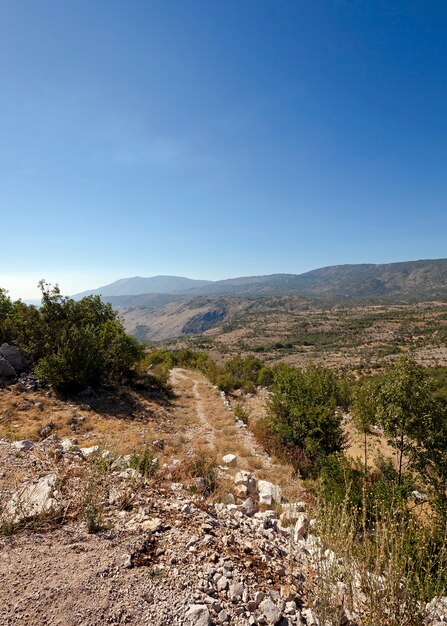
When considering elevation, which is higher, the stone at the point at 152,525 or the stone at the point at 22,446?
the stone at the point at 22,446

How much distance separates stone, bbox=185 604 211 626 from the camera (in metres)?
3.78

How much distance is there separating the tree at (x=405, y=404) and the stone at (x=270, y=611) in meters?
7.93

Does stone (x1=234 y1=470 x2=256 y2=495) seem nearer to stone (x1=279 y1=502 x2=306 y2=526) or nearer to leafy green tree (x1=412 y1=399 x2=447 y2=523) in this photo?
stone (x1=279 y1=502 x2=306 y2=526)

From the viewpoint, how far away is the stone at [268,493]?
8.05 metres

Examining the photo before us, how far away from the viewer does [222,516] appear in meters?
6.43

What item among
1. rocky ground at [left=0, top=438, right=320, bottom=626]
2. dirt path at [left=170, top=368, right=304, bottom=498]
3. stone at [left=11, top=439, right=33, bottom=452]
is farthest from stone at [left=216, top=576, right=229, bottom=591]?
stone at [left=11, top=439, right=33, bottom=452]

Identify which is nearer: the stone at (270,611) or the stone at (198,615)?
the stone at (198,615)

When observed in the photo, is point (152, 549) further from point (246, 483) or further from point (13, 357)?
point (13, 357)

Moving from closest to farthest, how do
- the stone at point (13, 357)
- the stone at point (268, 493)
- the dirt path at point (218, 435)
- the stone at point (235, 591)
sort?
the stone at point (235, 591) → the stone at point (268, 493) → the dirt path at point (218, 435) → the stone at point (13, 357)

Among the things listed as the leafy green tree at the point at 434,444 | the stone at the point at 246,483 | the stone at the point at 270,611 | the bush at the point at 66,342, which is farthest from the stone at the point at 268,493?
the bush at the point at 66,342

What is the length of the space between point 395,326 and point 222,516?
146 m

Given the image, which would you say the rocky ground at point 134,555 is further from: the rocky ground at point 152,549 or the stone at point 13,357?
the stone at point 13,357

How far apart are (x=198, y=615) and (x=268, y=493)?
491cm

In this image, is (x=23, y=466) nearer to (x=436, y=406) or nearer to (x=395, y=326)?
(x=436, y=406)
